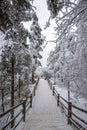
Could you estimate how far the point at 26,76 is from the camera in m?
21.7

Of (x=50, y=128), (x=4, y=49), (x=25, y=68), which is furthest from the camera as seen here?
(x=25, y=68)

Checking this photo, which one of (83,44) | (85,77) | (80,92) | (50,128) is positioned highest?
(83,44)

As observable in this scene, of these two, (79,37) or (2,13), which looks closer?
(2,13)

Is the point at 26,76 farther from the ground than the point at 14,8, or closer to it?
closer to it

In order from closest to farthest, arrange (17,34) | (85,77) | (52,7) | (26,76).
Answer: (52,7) < (85,77) < (17,34) < (26,76)

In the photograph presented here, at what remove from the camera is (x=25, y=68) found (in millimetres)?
19625

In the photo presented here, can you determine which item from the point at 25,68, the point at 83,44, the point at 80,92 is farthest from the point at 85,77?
the point at 25,68

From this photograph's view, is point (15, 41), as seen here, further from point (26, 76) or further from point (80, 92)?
point (26, 76)

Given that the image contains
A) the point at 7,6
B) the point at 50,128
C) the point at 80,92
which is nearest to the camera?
the point at 7,6

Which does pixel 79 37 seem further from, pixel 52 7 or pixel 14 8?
pixel 14 8

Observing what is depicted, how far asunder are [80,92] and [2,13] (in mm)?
6184

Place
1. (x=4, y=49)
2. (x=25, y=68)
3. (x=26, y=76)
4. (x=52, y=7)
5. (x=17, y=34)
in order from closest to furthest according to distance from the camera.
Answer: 1. (x=52, y=7)
2. (x=17, y=34)
3. (x=4, y=49)
4. (x=25, y=68)
5. (x=26, y=76)

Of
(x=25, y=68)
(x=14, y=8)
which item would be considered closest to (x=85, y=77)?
(x=14, y=8)

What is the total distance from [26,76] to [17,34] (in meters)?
10.1
